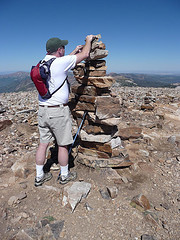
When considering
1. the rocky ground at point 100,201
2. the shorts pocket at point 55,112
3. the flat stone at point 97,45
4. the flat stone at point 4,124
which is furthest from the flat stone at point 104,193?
the flat stone at point 4,124

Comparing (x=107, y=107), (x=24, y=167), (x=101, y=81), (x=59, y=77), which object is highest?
(x=59, y=77)

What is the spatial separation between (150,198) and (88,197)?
1.67m

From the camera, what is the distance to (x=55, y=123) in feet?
13.5

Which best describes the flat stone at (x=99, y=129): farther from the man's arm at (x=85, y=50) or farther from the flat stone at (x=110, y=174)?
the man's arm at (x=85, y=50)

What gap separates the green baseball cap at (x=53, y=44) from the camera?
3820 millimetres

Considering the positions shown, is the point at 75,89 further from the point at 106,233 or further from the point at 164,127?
the point at 164,127

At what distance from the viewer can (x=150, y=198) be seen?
428cm

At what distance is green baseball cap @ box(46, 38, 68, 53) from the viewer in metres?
3.82

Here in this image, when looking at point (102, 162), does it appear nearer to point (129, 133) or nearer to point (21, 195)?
point (21, 195)

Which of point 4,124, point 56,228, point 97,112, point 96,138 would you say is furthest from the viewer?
point 4,124

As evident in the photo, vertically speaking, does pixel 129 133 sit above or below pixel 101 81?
below

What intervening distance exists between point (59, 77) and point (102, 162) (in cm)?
300

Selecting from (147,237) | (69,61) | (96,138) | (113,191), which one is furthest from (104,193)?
(69,61)

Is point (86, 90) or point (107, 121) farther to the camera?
point (86, 90)
